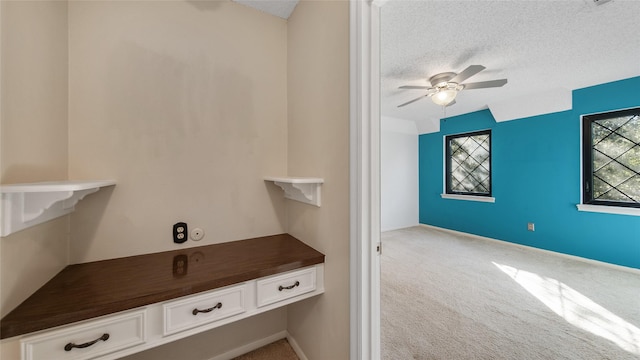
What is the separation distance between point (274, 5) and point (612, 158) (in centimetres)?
470

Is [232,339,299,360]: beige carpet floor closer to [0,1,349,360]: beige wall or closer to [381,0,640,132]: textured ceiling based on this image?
[0,1,349,360]: beige wall

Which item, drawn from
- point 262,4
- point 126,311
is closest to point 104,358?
point 126,311

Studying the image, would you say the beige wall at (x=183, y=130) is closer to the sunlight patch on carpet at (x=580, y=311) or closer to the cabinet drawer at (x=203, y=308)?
the cabinet drawer at (x=203, y=308)

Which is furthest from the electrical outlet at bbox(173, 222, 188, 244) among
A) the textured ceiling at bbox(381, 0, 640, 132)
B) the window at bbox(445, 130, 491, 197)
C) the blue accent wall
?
the window at bbox(445, 130, 491, 197)

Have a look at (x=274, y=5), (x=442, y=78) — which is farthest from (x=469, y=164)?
(x=274, y=5)

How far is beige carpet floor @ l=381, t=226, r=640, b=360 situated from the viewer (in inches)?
64.7

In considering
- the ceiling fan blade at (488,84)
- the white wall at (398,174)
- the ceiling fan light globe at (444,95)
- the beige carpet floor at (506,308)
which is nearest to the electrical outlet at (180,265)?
the beige carpet floor at (506,308)

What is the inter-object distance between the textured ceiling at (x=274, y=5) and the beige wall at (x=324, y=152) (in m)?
0.06

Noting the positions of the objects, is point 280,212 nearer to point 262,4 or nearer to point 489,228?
point 262,4

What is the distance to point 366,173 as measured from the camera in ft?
3.40

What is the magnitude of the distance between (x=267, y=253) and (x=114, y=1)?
66.3 inches

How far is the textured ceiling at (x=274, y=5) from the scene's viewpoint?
1.56m

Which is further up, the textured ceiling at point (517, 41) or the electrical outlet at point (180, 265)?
the textured ceiling at point (517, 41)

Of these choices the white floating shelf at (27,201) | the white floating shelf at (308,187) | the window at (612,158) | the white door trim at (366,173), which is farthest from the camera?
the window at (612,158)
